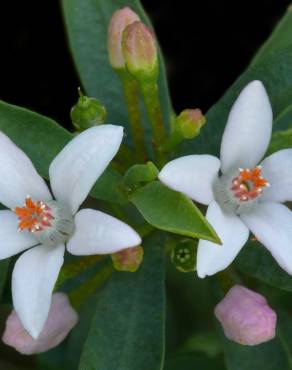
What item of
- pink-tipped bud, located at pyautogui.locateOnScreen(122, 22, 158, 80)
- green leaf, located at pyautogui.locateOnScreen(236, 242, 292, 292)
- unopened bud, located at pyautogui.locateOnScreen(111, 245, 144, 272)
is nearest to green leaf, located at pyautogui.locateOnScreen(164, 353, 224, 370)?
green leaf, located at pyautogui.locateOnScreen(236, 242, 292, 292)

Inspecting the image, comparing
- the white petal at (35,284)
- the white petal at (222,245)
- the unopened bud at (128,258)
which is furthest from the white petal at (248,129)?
the white petal at (35,284)

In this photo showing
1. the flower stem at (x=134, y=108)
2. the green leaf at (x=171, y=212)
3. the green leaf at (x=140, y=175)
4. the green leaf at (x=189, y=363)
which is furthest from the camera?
the green leaf at (x=189, y=363)

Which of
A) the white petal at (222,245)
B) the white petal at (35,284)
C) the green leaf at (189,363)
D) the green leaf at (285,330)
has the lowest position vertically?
the green leaf at (189,363)

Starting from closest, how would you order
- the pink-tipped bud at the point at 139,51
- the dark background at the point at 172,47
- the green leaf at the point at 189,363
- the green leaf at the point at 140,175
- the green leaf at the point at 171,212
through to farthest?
1. the green leaf at the point at 171,212
2. the green leaf at the point at 140,175
3. the pink-tipped bud at the point at 139,51
4. the green leaf at the point at 189,363
5. the dark background at the point at 172,47

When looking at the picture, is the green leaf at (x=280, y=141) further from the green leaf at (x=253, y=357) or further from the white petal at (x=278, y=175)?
the green leaf at (x=253, y=357)

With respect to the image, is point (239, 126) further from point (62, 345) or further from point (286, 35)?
point (62, 345)

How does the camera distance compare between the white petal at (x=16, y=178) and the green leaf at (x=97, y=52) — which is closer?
the white petal at (x=16, y=178)
